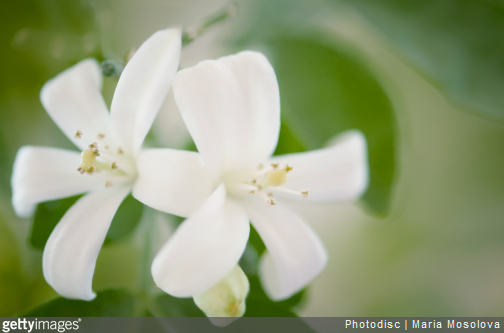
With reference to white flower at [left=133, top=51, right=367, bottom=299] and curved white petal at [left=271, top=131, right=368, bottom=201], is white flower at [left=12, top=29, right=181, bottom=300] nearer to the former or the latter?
white flower at [left=133, top=51, right=367, bottom=299]

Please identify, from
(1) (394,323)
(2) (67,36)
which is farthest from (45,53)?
(1) (394,323)

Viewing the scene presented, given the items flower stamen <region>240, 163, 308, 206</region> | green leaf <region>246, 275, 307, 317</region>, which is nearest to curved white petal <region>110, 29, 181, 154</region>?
flower stamen <region>240, 163, 308, 206</region>

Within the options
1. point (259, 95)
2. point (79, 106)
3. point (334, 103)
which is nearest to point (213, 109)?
point (259, 95)

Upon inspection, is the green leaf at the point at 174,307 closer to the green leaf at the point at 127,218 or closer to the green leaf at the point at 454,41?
the green leaf at the point at 127,218

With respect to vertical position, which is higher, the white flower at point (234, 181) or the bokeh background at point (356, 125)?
the bokeh background at point (356, 125)

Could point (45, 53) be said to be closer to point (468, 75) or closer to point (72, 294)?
point (72, 294)

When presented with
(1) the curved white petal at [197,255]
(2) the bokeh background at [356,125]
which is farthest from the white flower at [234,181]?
(2) the bokeh background at [356,125]
